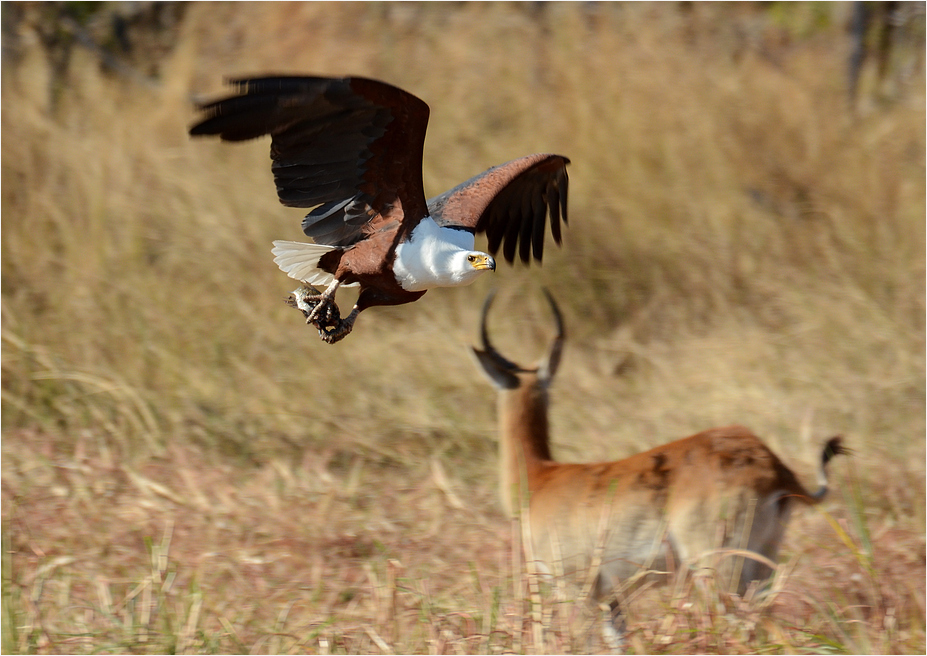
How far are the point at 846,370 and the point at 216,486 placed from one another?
410 centimetres

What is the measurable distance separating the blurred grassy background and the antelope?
324mm

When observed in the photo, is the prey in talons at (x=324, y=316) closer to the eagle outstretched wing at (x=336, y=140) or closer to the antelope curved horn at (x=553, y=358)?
the eagle outstretched wing at (x=336, y=140)

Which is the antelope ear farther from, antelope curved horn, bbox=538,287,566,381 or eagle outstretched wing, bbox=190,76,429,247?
eagle outstretched wing, bbox=190,76,429,247

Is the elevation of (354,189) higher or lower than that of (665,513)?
higher

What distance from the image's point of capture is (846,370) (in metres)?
6.21

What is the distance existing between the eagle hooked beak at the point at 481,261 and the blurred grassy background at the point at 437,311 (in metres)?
1.60

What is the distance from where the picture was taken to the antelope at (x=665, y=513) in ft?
11.9

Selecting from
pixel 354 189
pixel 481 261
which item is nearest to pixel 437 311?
pixel 354 189

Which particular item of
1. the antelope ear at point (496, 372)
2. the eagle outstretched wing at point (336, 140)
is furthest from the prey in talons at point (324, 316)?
the antelope ear at point (496, 372)

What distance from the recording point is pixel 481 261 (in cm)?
261

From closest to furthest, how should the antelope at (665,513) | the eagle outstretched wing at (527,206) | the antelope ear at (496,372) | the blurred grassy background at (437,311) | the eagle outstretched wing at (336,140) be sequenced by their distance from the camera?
the eagle outstretched wing at (336,140) < the eagle outstretched wing at (527,206) < the antelope at (665,513) < the antelope ear at (496,372) < the blurred grassy background at (437,311)

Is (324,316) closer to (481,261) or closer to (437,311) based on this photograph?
(481,261)

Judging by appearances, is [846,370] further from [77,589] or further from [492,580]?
[77,589]

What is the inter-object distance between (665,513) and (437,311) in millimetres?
3568
